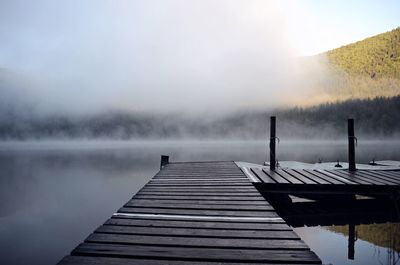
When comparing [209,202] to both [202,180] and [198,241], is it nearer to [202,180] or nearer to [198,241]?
[198,241]

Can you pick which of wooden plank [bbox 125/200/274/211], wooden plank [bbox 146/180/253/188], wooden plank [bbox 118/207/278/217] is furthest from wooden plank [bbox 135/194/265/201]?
wooden plank [bbox 146/180/253/188]

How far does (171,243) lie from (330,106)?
8135 inches

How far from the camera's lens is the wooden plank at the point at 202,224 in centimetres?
497

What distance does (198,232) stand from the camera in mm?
4754

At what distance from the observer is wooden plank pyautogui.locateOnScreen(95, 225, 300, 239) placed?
14.9 ft

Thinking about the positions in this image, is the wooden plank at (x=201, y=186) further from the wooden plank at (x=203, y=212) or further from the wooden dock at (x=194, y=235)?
the wooden plank at (x=203, y=212)

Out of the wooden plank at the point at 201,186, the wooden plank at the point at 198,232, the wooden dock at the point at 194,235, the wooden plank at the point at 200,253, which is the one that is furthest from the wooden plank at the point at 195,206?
the wooden plank at the point at 200,253

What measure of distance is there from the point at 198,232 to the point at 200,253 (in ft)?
2.76

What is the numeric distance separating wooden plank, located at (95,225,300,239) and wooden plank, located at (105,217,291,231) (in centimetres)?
15

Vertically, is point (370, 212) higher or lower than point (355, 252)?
higher

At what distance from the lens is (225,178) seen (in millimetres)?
10641

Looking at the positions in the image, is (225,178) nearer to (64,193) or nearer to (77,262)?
(77,262)

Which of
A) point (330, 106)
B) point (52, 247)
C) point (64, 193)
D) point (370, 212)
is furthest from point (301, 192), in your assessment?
point (330, 106)

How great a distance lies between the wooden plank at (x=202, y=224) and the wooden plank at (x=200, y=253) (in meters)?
0.97
